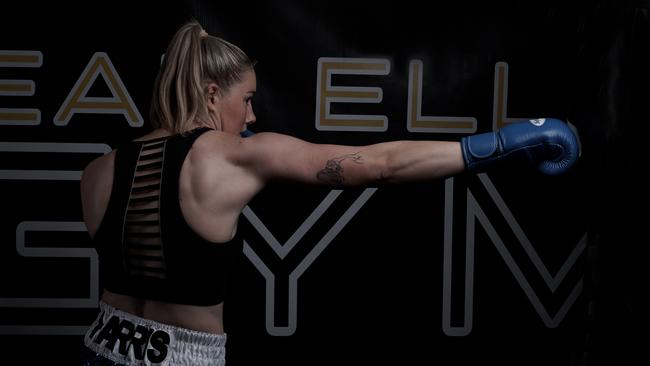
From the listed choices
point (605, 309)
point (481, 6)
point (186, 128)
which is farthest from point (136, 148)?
point (605, 309)

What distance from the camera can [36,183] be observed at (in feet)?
9.59

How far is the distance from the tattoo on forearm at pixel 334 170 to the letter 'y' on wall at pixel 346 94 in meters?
1.39

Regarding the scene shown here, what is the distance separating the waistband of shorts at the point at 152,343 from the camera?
1.64 meters

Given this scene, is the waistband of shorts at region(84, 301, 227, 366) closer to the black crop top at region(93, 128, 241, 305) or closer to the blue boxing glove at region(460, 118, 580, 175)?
the black crop top at region(93, 128, 241, 305)

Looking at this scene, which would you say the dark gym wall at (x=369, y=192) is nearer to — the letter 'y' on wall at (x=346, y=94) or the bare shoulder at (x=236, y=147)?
the letter 'y' on wall at (x=346, y=94)

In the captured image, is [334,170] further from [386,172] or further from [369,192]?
[369,192]

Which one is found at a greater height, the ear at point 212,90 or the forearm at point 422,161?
the ear at point 212,90

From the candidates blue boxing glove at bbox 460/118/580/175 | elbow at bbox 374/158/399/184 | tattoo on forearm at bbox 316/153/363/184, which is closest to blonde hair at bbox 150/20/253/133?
tattoo on forearm at bbox 316/153/363/184

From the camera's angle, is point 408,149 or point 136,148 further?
point 136,148

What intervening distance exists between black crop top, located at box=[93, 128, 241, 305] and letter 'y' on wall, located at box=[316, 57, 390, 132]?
53.3 inches

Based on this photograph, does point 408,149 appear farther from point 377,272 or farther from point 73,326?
point 73,326

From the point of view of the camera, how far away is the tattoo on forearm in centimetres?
157

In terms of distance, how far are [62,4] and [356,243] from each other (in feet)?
4.71

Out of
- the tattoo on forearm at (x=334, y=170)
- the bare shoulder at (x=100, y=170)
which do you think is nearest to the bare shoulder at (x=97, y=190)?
the bare shoulder at (x=100, y=170)
